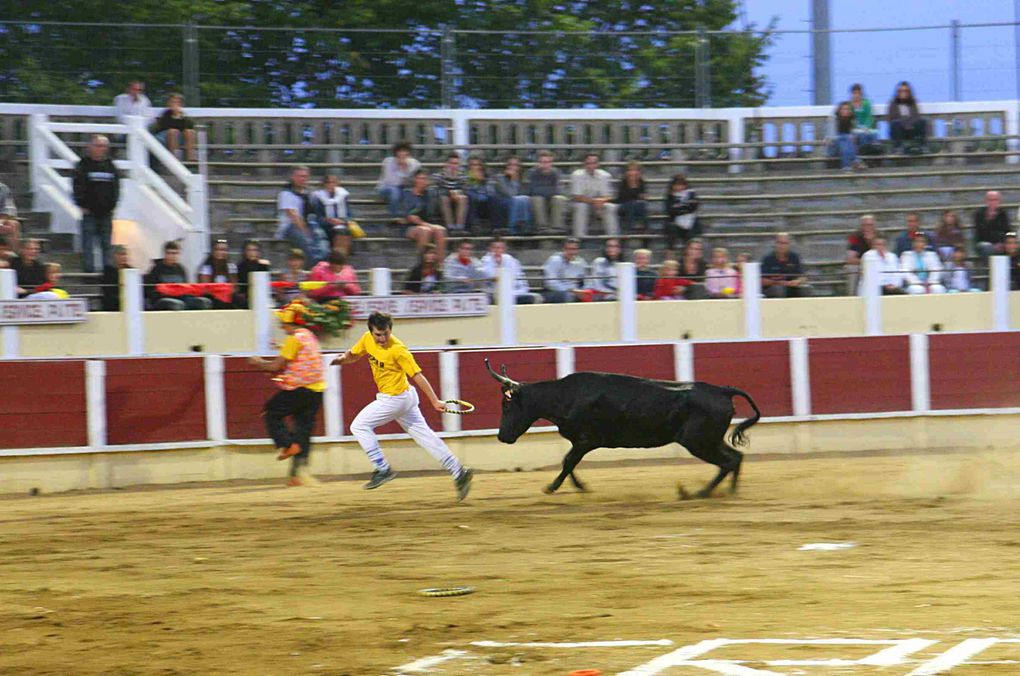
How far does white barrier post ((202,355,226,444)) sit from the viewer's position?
13766 mm

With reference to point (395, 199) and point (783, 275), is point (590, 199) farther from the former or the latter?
point (783, 275)

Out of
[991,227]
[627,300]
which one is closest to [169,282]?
[627,300]

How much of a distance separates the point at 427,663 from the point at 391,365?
5251 millimetres

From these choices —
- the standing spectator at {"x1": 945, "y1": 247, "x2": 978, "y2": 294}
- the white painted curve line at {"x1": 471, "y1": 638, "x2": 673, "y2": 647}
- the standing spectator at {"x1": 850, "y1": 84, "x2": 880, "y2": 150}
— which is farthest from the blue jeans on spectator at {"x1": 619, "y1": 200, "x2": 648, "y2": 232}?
the white painted curve line at {"x1": 471, "y1": 638, "x2": 673, "y2": 647}

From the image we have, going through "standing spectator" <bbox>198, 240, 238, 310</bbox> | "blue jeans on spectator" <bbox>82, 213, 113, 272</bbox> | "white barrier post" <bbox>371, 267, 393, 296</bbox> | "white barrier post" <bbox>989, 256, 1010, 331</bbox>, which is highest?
"blue jeans on spectator" <bbox>82, 213, 113, 272</bbox>

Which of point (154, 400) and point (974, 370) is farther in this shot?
point (974, 370)

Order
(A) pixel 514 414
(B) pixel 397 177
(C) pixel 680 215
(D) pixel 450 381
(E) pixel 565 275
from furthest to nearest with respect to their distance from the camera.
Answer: (C) pixel 680 215 < (B) pixel 397 177 < (E) pixel 565 275 < (D) pixel 450 381 < (A) pixel 514 414

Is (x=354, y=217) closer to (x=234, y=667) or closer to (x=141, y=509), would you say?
(x=141, y=509)

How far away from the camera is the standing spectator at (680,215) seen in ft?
56.4

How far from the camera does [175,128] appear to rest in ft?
56.9

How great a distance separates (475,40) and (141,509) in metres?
10.9

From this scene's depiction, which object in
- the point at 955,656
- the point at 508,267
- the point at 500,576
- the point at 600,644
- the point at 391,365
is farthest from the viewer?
the point at 508,267

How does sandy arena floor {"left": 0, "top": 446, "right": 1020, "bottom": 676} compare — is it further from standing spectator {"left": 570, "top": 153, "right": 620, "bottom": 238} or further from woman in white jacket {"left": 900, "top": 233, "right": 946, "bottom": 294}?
standing spectator {"left": 570, "top": 153, "right": 620, "bottom": 238}

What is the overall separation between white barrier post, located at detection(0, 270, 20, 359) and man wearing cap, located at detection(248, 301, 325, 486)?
2527 millimetres
